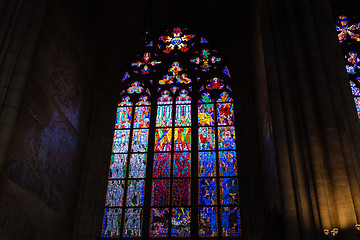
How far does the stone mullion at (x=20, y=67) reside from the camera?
27.7ft

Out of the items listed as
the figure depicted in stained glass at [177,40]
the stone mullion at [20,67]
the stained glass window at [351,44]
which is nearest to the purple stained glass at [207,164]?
the figure depicted in stained glass at [177,40]

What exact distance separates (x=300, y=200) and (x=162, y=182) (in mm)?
5700

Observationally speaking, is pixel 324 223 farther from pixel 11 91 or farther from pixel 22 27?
pixel 22 27

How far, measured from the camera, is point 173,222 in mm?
11961

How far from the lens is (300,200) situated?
7.71 metres

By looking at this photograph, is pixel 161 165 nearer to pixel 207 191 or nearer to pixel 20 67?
pixel 207 191

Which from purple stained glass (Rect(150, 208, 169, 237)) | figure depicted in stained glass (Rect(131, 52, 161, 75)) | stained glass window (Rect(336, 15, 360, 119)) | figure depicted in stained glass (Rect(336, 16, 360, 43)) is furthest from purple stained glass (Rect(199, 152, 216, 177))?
figure depicted in stained glass (Rect(336, 16, 360, 43))

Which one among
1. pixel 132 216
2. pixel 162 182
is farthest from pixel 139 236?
pixel 162 182

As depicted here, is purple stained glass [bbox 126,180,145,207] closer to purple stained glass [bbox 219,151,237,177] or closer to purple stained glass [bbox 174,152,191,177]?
purple stained glass [bbox 174,152,191,177]

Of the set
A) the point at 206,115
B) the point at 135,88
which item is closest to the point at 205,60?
the point at 206,115

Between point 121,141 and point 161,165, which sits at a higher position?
point 121,141

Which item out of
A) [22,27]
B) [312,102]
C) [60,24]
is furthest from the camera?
[60,24]

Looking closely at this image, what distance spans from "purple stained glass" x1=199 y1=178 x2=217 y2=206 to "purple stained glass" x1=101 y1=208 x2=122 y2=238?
2484mm

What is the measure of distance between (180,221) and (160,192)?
43.1 inches
